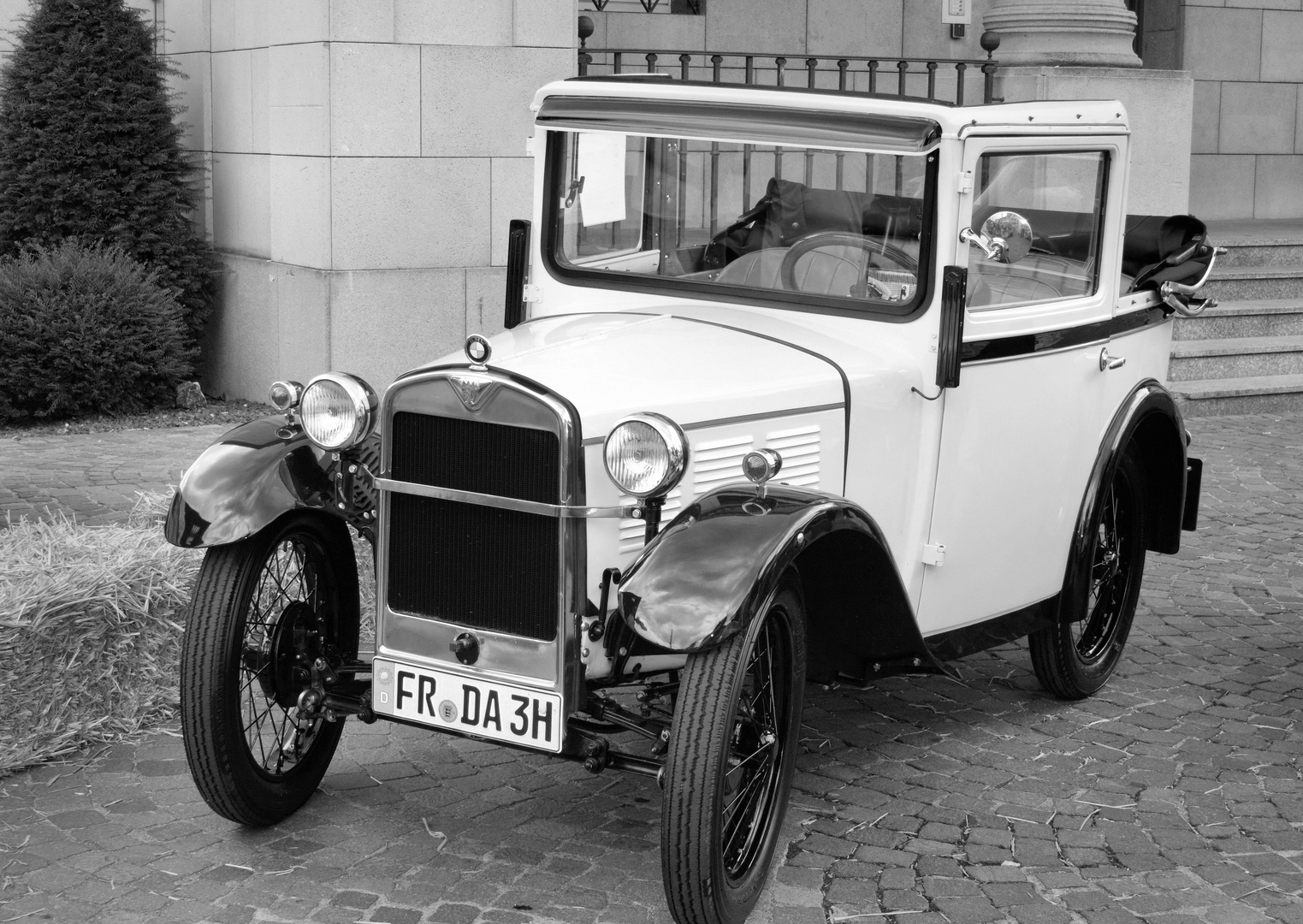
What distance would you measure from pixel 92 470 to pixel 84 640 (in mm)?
3149

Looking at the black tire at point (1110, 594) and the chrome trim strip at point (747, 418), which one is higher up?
the chrome trim strip at point (747, 418)

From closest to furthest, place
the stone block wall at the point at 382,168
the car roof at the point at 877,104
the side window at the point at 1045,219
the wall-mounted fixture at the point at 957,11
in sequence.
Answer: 1. the car roof at the point at 877,104
2. the side window at the point at 1045,219
3. the stone block wall at the point at 382,168
4. the wall-mounted fixture at the point at 957,11

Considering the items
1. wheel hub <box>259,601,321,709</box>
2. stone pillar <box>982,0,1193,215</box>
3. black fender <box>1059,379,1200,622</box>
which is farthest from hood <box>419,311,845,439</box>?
stone pillar <box>982,0,1193,215</box>

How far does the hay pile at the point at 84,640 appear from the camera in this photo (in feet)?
14.0

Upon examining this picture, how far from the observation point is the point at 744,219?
4.43 metres

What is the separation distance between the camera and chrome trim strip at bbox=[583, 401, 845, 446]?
347 centimetres

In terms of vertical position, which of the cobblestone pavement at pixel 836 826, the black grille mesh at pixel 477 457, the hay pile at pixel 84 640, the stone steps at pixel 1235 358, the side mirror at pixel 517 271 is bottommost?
the cobblestone pavement at pixel 836 826

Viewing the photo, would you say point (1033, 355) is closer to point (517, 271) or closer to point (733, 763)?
point (517, 271)

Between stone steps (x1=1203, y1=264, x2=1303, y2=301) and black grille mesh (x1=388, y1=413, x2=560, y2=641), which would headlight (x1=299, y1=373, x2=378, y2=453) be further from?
stone steps (x1=1203, y1=264, x2=1303, y2=301)

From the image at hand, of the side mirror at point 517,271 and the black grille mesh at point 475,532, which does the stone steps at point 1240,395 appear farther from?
the black grille mesh at point 475,532

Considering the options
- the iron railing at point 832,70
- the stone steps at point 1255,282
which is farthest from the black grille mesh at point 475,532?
the stone steps at point 1255,282

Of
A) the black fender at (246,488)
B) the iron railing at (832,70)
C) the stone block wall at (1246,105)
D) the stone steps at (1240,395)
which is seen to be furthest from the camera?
the stone block wall at (1246,105)

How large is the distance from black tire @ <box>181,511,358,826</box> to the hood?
707 mm

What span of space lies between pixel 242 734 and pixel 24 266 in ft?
18.7
